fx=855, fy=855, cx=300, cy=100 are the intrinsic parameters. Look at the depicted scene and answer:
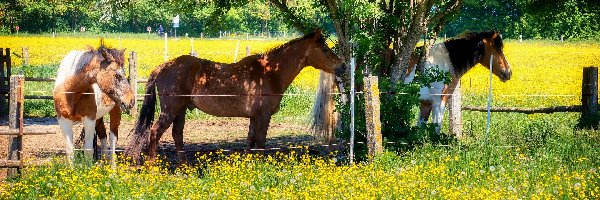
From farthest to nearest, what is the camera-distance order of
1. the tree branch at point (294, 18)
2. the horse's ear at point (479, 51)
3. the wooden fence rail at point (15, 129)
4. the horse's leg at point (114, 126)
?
the horse's ear at point (479, 51)
the tree branch at point (294, 18)
the horse's leg at point (114, 126)
the wooden fence rail at point (15, 129)

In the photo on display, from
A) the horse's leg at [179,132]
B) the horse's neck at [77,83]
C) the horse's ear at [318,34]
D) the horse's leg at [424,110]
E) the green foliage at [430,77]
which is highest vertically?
→ the horse's ear at [318,34]

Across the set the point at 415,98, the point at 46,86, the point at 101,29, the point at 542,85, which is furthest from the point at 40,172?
the point at 101,29

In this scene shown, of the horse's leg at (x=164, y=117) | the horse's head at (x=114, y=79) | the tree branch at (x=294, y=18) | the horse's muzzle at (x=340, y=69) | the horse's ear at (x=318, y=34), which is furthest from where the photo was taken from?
the tree branch at (x=294, y=18)

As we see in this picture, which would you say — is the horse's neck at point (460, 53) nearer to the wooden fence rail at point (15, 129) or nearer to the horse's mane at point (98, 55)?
the horse's mane at point (98, 55)

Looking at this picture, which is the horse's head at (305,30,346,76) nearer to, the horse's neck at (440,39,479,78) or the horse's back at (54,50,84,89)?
the horse's neck at (440,39,479,78)

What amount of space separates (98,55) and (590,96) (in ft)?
24.7

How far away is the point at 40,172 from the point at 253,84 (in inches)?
127

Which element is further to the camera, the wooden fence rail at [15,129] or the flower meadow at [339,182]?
the wooden fence rail at [15,129]

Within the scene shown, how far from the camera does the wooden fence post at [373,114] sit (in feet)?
34.3

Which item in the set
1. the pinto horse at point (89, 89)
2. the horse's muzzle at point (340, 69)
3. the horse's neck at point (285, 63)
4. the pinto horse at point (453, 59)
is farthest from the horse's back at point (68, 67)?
the pinto horse at point (453, 59)

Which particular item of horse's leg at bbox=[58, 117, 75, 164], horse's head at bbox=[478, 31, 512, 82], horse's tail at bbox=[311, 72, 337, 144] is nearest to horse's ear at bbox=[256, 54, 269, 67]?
horse's tail at bbox=[311, 72, 337, 144]

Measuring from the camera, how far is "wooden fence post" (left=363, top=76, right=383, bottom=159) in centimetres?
1046

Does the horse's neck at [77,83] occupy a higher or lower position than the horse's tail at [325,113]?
higher

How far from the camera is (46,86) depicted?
75.1 ft
